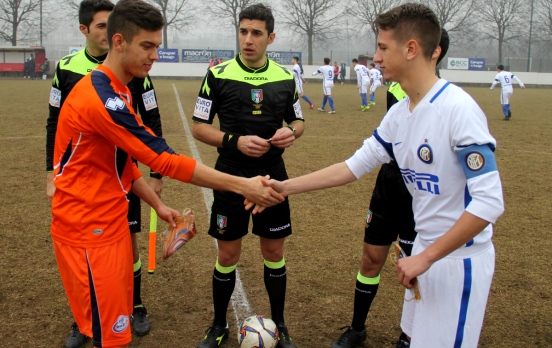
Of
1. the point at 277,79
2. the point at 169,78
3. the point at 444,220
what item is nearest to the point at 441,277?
the point at 444,220

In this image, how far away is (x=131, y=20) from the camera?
9.56ft

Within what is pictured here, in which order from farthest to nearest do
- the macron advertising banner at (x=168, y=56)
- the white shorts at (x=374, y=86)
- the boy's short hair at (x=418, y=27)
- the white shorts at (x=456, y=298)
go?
the macron advertising banner at (x=168, y=56) < the white shorts at (x=374, y=86) < the boy's short hair at (x=418, y=27) < the white shorts at (x=456, y=298)

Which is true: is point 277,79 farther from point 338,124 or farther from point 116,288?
point 338,124

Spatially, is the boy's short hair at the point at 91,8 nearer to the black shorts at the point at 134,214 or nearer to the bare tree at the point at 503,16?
the black shorts at the point at 134,214

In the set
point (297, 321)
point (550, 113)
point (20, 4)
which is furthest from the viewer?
point (20, 4)

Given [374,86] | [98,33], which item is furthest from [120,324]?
[374,86]

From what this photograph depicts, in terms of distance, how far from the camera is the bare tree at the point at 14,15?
59.6 metres

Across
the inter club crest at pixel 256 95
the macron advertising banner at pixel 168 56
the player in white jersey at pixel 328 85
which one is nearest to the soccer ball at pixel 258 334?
the inter club crest at pixel 256 95

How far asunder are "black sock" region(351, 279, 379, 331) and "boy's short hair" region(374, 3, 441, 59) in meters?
2.08

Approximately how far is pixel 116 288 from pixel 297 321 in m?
1.94

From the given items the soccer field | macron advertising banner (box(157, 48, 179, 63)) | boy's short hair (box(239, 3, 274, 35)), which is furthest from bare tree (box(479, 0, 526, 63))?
boy's short hair (box(239, 3, 274, 35))

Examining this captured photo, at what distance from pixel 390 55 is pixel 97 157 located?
1.60 meters

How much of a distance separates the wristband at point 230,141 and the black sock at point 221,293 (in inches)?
38.5

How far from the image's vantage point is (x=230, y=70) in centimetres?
409
